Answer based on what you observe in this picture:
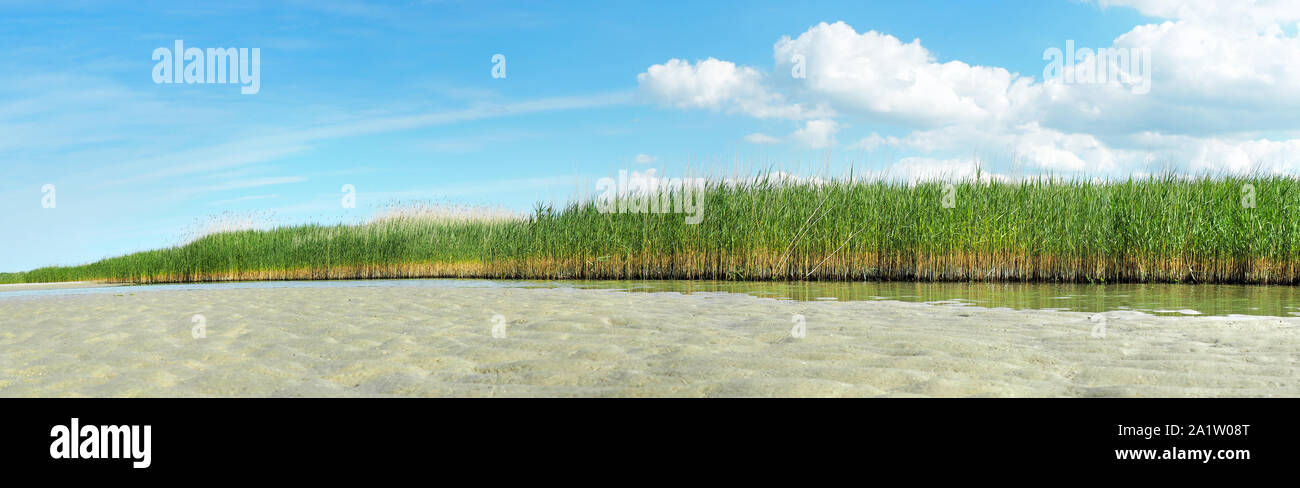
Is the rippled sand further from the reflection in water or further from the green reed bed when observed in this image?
the green reed bed

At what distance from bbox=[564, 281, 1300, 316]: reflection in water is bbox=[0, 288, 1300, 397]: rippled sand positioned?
0.96m

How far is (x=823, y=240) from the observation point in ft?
38.2

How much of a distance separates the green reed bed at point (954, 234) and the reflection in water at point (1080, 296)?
0.94 m

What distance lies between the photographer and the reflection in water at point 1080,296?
632 centimetres

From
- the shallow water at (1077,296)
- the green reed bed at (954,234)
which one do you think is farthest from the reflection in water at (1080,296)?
the green reed bed at (954,234)

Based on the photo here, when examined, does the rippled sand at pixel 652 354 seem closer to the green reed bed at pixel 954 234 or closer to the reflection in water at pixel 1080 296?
the reflection in water at pixel 1080 296

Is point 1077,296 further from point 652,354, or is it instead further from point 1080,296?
point 652,354

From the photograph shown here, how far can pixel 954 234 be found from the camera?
11.2 meters

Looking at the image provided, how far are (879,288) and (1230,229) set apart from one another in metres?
5.71

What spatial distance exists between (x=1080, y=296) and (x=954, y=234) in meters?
3.51
